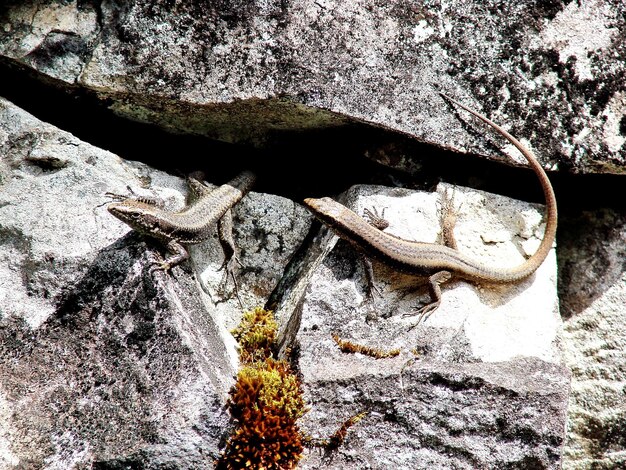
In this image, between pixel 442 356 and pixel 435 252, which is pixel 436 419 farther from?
pixel 435 252

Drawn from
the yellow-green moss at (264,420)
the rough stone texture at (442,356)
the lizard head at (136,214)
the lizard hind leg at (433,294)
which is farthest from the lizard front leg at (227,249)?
the lizard hind leg at (433,294)

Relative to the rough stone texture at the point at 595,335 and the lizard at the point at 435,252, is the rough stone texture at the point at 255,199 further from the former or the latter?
the lizard at the point at 435,252

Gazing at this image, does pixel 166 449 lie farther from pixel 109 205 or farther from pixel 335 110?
pixel 335 110

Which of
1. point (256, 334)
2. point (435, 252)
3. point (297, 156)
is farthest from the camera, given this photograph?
point (297, 156)

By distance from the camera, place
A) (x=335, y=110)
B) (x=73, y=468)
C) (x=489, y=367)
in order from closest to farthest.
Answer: (x=73, y=468) → (x=489, y=367) → (x=335, y=110)

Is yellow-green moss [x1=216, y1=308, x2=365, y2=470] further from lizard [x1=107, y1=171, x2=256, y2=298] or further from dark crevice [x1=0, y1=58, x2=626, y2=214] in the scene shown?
dark crevice [x1=0, y1=58, x2=626, y2=214]

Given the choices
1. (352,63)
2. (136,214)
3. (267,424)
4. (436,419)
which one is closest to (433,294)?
(436,419)

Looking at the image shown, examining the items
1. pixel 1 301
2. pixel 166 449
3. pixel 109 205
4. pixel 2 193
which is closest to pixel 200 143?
pixel 109 205
